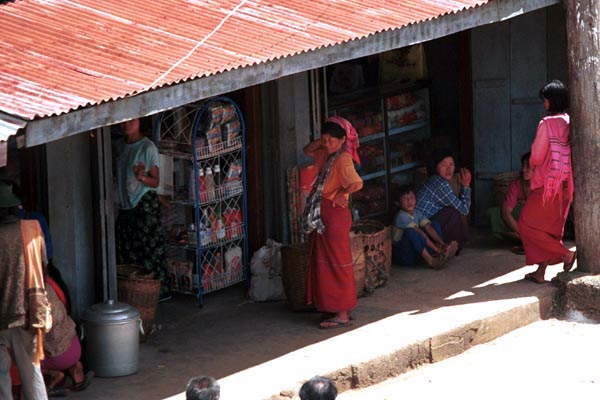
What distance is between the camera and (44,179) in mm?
9211

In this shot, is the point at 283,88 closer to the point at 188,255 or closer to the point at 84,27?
the point at 188,255

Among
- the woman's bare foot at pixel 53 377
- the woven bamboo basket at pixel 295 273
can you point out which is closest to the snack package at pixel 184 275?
the woven bamboo basket at pixel 295 273

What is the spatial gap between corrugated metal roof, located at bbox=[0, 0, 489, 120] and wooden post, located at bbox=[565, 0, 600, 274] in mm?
1401

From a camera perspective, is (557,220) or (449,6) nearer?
(449,6)

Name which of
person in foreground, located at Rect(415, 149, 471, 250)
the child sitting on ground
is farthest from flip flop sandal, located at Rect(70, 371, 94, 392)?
person in foreground, located at Rect(415, 149, 471, 250)

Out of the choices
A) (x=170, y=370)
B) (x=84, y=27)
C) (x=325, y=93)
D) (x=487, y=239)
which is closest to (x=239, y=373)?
(x=170, y=370)

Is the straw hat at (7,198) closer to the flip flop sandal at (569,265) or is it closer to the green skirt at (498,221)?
the flip flop sandal at (569,265)

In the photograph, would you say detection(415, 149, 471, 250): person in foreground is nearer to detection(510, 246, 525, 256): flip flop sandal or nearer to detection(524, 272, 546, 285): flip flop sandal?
detection(510, 246, 525, 256): flip flop sandal

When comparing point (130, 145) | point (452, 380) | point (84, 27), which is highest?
point (84, 27)

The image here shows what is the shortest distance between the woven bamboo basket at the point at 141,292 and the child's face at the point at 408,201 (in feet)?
9.09

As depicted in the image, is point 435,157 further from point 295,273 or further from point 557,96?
point 295,273

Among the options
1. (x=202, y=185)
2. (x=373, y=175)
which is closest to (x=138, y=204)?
(x=202, y=185)

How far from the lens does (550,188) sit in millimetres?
10758

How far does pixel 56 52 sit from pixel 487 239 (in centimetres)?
603
